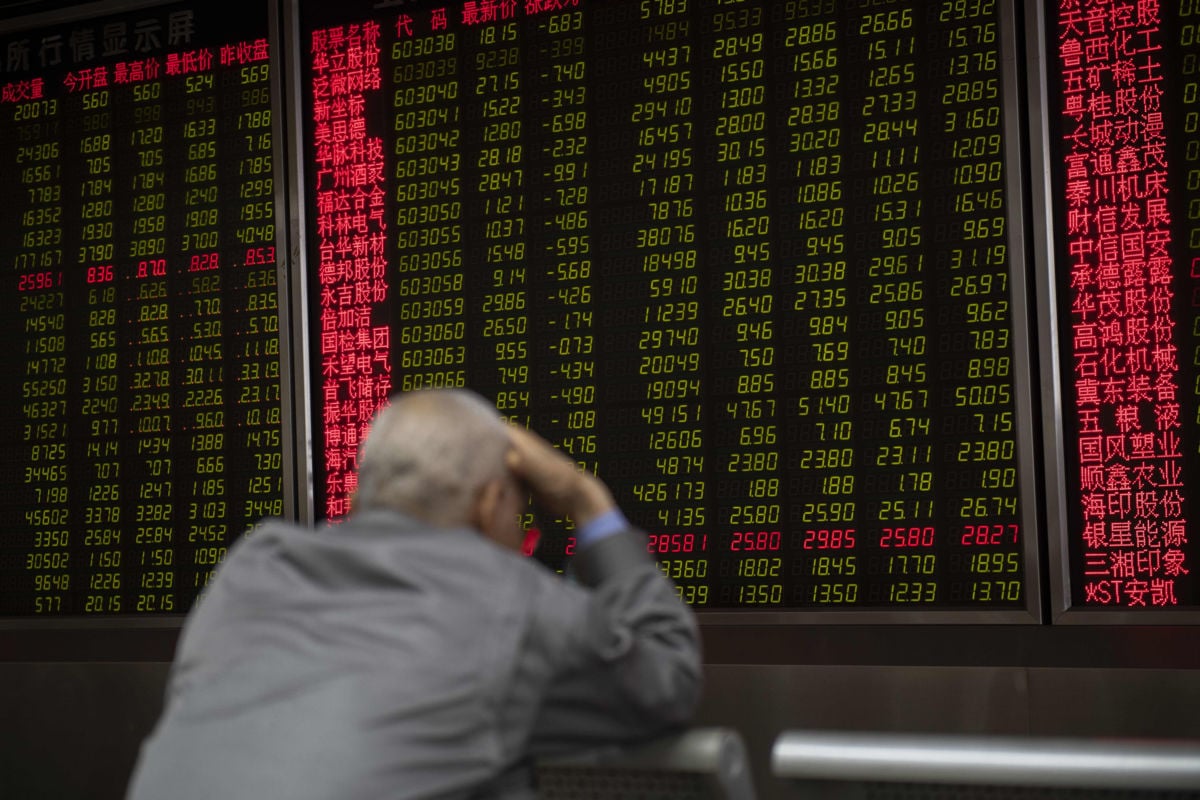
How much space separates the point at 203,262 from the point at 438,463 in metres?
2.69

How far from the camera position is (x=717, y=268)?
3.53 m

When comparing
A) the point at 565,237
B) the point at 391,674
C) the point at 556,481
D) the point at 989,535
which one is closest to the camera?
the point at 391,674

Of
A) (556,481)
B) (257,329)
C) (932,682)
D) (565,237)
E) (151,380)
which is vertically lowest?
(932,682)

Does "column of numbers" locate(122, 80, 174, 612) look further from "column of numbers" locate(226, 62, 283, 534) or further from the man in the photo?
the man

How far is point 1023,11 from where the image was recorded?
10.8ft

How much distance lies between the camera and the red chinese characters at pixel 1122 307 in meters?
3.15

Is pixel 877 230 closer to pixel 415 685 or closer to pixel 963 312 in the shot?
pixel 963 312

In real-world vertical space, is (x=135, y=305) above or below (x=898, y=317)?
above

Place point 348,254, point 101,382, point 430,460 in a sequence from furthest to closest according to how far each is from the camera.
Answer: point 101,382, point 348,254, point 430,460

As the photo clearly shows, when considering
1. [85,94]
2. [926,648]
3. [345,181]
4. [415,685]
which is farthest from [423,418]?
[85,94]

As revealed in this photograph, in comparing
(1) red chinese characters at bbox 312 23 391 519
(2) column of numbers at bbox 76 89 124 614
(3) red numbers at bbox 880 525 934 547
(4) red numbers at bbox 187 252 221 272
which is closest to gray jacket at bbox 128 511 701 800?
(3) red numbers at bbox 880 525 934 547

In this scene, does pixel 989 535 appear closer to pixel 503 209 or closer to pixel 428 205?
pixel 503 209

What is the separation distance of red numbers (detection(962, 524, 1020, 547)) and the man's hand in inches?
66.0

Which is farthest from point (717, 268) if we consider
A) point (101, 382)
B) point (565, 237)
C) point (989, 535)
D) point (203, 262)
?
point (101, 382)
